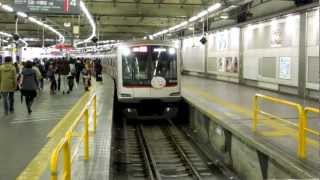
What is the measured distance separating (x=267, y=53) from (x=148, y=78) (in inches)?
246

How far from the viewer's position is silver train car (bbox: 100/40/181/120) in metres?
18.2

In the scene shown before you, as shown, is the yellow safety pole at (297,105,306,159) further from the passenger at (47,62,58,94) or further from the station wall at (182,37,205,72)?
the station wall at (182,37,205,72)

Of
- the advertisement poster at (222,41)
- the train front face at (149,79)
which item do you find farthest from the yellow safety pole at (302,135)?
the advertisement poster at (222,41)

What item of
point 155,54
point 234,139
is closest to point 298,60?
point 155,54

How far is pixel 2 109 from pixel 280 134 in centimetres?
940

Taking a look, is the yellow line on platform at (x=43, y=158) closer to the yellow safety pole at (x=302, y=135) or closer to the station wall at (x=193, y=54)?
the yellow safety pole at (x=302, y=135)

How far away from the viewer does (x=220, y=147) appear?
44.9 ft

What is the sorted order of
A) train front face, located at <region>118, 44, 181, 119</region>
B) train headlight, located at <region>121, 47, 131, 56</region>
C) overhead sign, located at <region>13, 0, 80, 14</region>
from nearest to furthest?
1. train front face, located at <region>118, 44, 181, 119</region>
2. train headlight, located at <region>121, 47, 131, 56</region>
3. overhead sign, located at <region>13, 0, 80, 14</region>

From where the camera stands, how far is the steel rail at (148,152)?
1196cm

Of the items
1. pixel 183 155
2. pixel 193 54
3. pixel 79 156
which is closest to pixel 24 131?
pixel 79 156

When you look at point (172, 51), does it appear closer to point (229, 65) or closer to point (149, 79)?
point (149, 79)

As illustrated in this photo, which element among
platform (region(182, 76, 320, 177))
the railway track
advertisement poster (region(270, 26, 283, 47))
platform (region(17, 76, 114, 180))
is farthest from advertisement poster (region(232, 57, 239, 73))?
platform (region(17, 76, 114, 180))

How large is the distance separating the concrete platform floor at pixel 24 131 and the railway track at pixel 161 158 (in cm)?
218

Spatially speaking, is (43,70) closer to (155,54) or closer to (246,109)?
(155,54)
